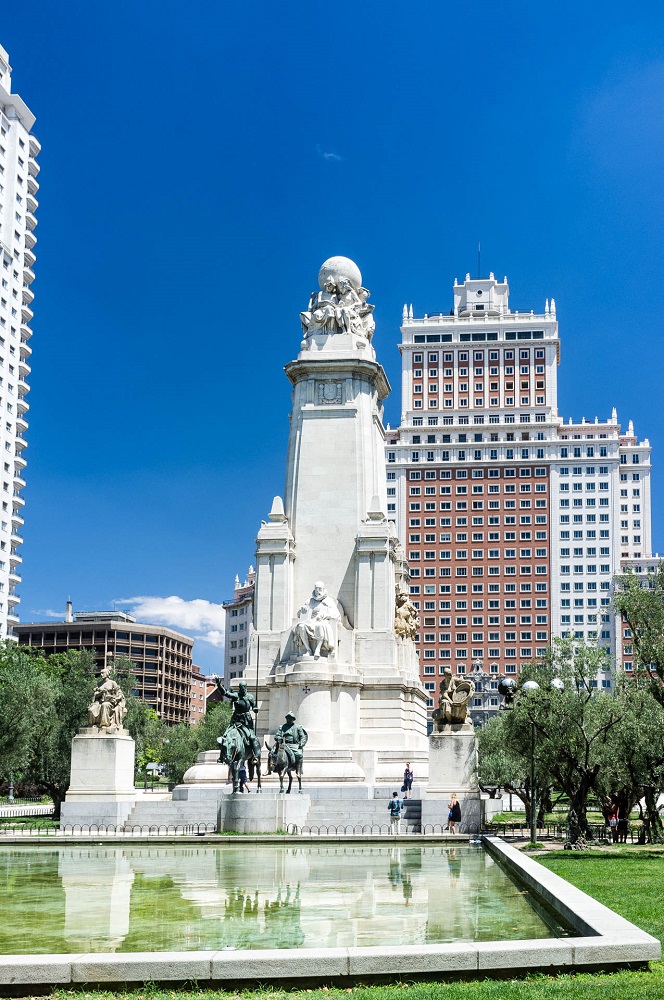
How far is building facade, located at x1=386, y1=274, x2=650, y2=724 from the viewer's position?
436ft

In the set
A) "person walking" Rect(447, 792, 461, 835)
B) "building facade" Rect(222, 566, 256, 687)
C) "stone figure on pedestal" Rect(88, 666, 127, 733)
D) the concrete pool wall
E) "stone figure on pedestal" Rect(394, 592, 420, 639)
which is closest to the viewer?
the concrete pool wall

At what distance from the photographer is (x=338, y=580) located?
45938mm

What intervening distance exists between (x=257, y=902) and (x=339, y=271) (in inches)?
1516

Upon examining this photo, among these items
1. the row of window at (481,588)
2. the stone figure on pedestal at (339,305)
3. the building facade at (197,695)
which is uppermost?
the stone figure on pedestal at (339,305)

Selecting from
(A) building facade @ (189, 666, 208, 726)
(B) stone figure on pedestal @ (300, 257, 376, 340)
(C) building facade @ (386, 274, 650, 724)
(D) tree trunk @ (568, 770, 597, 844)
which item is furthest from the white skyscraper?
(A) building facade @ (189, 666, 208, 726)

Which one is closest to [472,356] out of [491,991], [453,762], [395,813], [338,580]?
[338,580]

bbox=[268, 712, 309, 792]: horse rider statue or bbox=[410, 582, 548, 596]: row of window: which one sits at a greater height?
bbox=[410, 582, 548, 596]: row of window

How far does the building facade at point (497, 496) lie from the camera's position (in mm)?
133000

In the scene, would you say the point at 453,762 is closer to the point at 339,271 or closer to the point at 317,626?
the point at 317,626

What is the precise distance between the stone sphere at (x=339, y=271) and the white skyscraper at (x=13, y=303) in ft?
185

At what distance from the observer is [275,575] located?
45.8 meters

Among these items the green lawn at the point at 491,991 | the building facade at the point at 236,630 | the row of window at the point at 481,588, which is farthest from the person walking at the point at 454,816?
the building facade at the point at 236,630

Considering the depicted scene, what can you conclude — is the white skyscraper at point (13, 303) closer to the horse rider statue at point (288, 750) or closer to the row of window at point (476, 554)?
the row of window at point (476, 554)

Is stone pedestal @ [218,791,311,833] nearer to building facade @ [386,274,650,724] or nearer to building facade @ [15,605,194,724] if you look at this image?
building facade @ [386,274,650,724]
